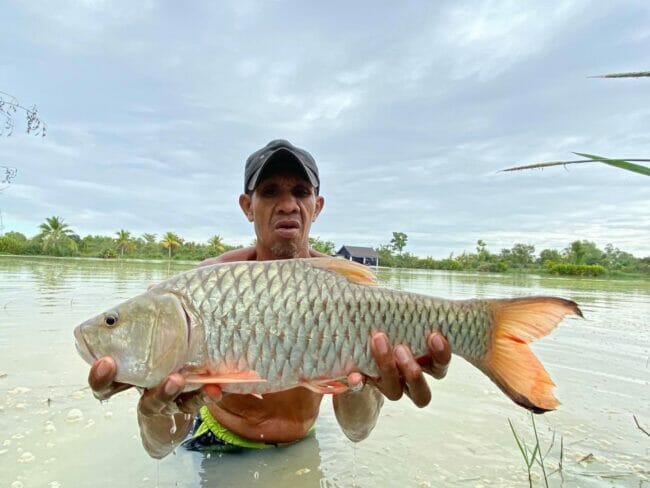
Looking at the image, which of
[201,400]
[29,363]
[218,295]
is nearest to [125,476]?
[201,400]

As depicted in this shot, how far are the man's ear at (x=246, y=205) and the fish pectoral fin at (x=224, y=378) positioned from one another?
1935mm

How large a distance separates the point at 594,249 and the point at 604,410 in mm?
67833

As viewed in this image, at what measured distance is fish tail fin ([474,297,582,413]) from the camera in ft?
5.85

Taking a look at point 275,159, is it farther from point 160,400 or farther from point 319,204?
point 160,400

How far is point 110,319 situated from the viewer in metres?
1.73

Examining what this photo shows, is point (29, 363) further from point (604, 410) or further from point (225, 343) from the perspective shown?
point (604, 410)

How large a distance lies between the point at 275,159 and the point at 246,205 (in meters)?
0.75

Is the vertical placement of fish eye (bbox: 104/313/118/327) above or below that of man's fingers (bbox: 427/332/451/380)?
above

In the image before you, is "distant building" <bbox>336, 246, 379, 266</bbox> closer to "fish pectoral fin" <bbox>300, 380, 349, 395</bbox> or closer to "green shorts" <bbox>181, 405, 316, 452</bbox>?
"green shorts" <bbox>181, 405, 316, 452</bbox>

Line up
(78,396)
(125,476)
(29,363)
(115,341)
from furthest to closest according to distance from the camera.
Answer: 1. (29,363)
2. (78,396)
3. (125,476)
4. (115,341)

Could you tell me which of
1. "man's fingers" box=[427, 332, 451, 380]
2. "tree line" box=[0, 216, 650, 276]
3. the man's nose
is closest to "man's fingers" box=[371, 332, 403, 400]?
"man's fingers" box=[427, 332, 451, 380]

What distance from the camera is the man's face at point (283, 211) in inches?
125

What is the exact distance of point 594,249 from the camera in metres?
61.9

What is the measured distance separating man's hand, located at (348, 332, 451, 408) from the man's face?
139cm
